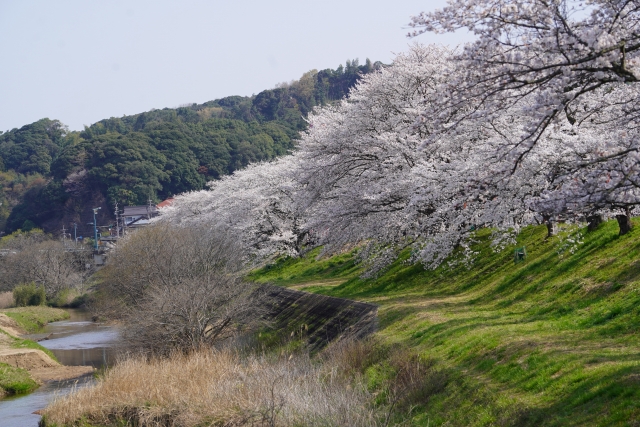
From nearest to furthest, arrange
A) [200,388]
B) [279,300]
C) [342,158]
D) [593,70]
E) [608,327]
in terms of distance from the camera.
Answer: [593,70] < [608,327] < [200,388] < [342,158] < [279,300]

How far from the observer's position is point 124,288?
3297 centimetres

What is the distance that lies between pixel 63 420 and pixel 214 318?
8012mm

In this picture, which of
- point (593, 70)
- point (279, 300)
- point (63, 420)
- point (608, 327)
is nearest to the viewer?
point (593, 70)

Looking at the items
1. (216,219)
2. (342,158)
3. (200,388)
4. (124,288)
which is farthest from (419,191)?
(216,219)

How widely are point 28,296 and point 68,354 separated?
2564 centimetres

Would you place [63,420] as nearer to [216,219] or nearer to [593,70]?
[593,70]

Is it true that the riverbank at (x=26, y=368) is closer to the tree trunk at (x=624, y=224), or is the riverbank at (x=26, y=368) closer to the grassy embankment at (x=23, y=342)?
the grassy embankment at (x=23, y=342)

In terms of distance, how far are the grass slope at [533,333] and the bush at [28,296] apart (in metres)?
43.0

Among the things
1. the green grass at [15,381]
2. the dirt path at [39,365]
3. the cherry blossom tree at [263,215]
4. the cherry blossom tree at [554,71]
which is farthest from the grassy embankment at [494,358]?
the cherry blossom tree at [263,215]

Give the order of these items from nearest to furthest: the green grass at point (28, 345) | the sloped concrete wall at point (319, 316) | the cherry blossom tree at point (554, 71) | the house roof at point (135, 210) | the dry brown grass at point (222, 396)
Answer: the cherry blossom tree at point (554, 71)
the dry brown grass at point (222, 396)
the sloped concrete wall at point (319, 316)
the green grass at point (28, 345)
the house roof at point (135, 210)

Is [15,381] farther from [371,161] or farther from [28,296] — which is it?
[28,296]

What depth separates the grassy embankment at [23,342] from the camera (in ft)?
78.8

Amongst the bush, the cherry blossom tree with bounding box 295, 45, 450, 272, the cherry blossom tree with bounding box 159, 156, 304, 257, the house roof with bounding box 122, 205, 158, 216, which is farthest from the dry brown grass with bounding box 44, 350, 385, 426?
the house roof with bounding box 122, 205, 158, 216

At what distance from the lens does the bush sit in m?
55.3
